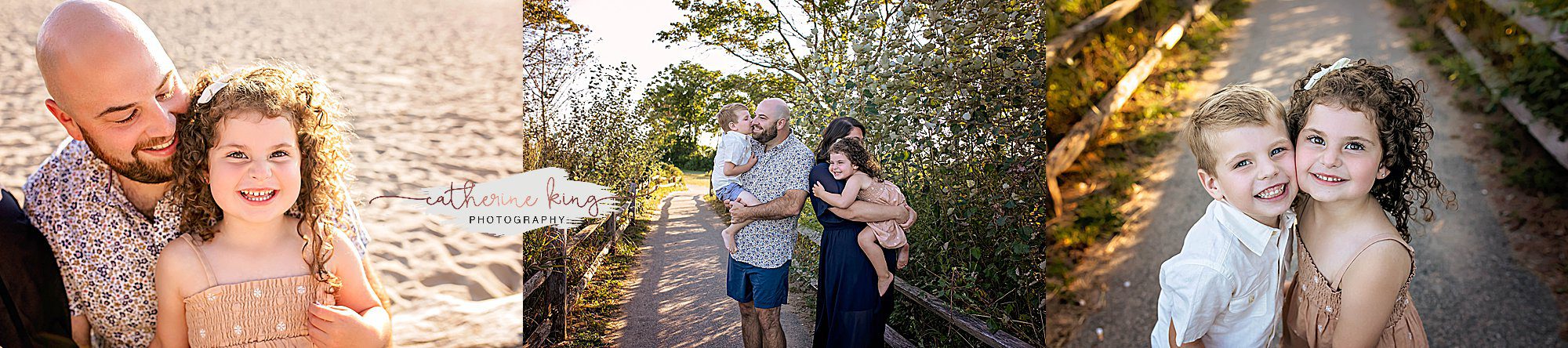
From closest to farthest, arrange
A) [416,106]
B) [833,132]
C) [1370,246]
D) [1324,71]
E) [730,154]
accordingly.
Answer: [1370,246] → [1324,71] → [416,106] → [730,154] → [833,132]

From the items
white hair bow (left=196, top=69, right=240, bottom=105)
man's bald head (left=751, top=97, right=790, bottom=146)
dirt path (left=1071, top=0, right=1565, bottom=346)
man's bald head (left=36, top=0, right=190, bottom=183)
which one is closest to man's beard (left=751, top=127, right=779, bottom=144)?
man's bald head (left=751, top=97, right=790, bottom=146)

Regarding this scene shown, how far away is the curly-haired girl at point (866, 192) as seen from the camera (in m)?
3.29

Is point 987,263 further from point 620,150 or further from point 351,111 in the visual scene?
point 351,111

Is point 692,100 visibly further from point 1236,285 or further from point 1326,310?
point 1326,310

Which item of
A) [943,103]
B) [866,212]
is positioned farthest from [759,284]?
[943,103]

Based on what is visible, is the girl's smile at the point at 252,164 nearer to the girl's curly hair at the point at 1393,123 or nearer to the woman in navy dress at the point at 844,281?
the woman in navy dress at the point at 844,281

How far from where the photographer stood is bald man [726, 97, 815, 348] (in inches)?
130

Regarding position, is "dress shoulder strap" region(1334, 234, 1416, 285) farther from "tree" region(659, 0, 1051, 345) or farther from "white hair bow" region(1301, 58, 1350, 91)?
"tree" region(659, 0, 1051, 345)

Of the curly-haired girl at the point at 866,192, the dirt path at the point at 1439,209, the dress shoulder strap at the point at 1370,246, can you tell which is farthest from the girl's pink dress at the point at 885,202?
the dress shoulder strap at the point at 1370,246

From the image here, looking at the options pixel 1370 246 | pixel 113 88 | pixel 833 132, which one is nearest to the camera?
pixel 113 88

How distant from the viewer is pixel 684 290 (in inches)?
135

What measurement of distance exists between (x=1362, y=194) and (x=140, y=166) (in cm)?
363

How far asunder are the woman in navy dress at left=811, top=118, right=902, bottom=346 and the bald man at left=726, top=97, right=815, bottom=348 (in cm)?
10

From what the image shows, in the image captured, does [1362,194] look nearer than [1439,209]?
Yes
